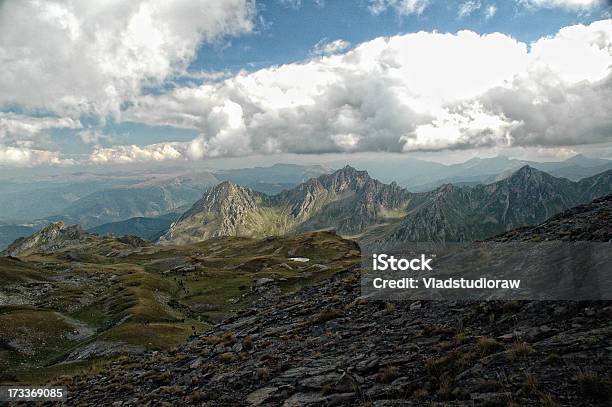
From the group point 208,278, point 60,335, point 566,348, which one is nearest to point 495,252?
point 566,348

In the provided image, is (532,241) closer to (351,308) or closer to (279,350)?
(351,308)

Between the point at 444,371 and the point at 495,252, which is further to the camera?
the point at 495,252

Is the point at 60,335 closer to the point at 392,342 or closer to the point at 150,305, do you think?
the point at 150,305

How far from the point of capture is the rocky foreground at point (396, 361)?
13.1 meters

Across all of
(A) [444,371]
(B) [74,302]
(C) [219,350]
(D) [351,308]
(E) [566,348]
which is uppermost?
(E) [566,348]

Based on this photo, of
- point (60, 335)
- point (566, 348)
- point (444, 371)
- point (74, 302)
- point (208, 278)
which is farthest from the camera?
point (208, 278)

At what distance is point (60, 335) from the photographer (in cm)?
5931

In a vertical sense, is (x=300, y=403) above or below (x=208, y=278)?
above

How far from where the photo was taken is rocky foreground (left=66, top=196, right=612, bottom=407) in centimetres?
1308

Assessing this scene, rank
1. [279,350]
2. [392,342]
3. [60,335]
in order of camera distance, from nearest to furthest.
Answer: [392,342] → [279,350] → [60,335]

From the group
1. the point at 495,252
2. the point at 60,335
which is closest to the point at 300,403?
the point at 495,252

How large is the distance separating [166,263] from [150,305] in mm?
115851

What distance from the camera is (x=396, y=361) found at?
58.4 feet

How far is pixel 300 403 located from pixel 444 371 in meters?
6.33
